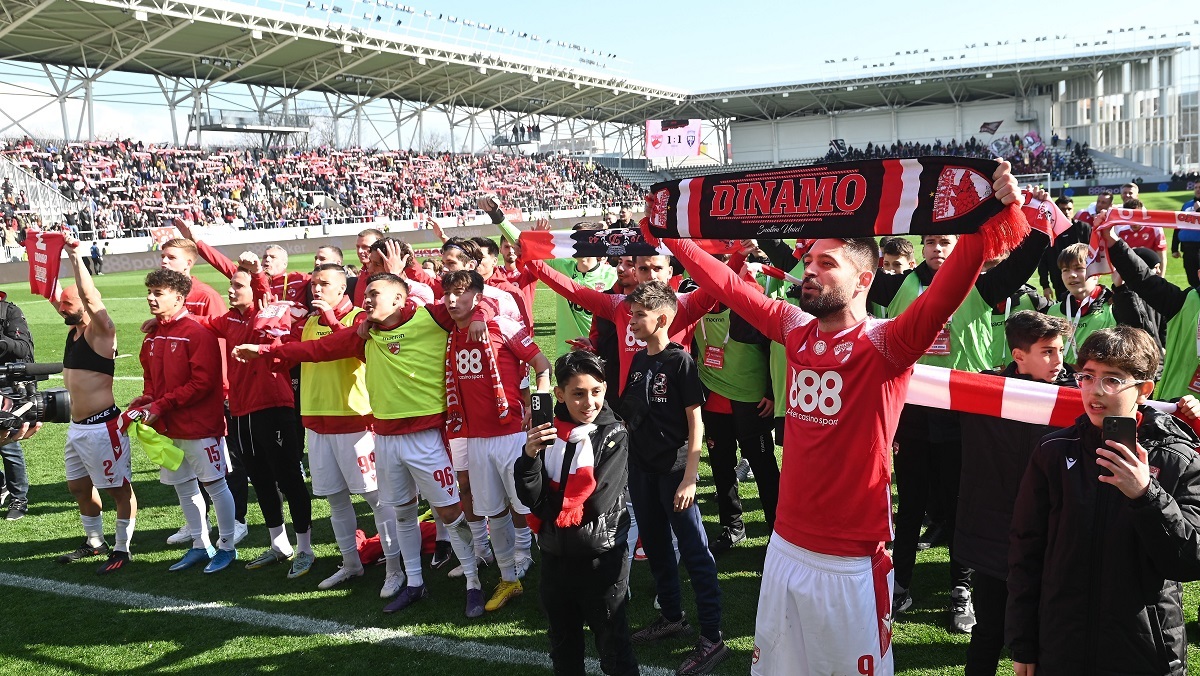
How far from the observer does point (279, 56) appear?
4550cm

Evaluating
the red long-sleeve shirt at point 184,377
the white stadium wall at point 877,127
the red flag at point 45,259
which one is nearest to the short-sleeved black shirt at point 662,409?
the red long-sleeve shirt at point 184,377

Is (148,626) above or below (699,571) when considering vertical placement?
below

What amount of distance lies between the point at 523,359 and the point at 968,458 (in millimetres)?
2710

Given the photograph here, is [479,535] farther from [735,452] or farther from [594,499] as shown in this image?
[594,499]

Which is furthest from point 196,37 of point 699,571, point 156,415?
point 699,571

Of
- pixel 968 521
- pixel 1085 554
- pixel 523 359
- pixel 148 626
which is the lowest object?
pixel 148 626

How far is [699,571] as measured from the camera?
4477 millimetres

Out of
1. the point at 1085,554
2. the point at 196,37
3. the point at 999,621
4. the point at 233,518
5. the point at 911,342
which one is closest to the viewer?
the point at 1085,554

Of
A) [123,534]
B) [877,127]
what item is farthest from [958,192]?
[877,127]

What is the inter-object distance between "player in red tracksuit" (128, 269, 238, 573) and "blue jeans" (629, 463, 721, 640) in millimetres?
3375

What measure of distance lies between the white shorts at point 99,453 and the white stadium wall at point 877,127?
65.1 meters

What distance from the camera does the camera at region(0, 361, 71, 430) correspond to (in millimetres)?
4746

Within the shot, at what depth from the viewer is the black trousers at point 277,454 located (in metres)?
6.15

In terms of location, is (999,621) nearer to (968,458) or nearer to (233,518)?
(968,458)
